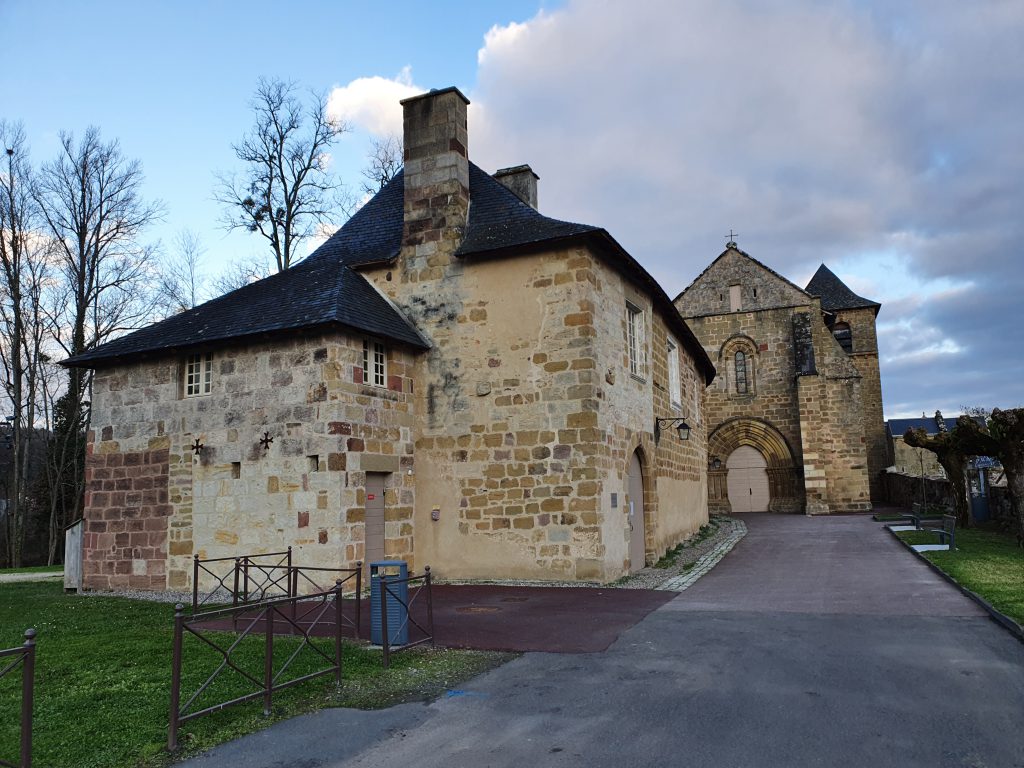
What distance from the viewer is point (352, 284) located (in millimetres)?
13352

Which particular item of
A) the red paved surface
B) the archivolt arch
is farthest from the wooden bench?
the archivolt arch

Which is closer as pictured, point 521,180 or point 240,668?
point 240,668

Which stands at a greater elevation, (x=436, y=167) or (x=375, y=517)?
(x=436, y=167)

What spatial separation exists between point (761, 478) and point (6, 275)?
90.6ft

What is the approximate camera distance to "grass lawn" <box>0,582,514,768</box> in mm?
4781

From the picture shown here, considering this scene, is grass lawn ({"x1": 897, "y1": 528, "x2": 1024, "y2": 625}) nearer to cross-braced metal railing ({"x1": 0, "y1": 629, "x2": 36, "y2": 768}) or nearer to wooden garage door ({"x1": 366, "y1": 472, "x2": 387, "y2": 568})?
cross-braced metal railing ({"x1": 0, "y1": 629, "x2": 36, "y2": 768})

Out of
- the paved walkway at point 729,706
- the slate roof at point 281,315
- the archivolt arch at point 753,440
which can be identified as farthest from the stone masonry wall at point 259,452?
the archivolt arch at point 753,440

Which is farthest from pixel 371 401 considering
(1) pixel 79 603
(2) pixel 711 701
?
(2) pixel 711 701

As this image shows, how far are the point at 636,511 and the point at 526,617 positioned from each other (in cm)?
561

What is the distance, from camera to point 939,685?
5785 mm

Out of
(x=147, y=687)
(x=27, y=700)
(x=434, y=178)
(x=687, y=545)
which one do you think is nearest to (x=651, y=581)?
(x=687, y=545)

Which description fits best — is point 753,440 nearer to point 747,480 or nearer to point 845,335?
point 747,480

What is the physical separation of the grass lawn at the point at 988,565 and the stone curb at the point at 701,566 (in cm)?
367

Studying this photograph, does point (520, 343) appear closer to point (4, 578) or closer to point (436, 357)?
point (436, 357)
